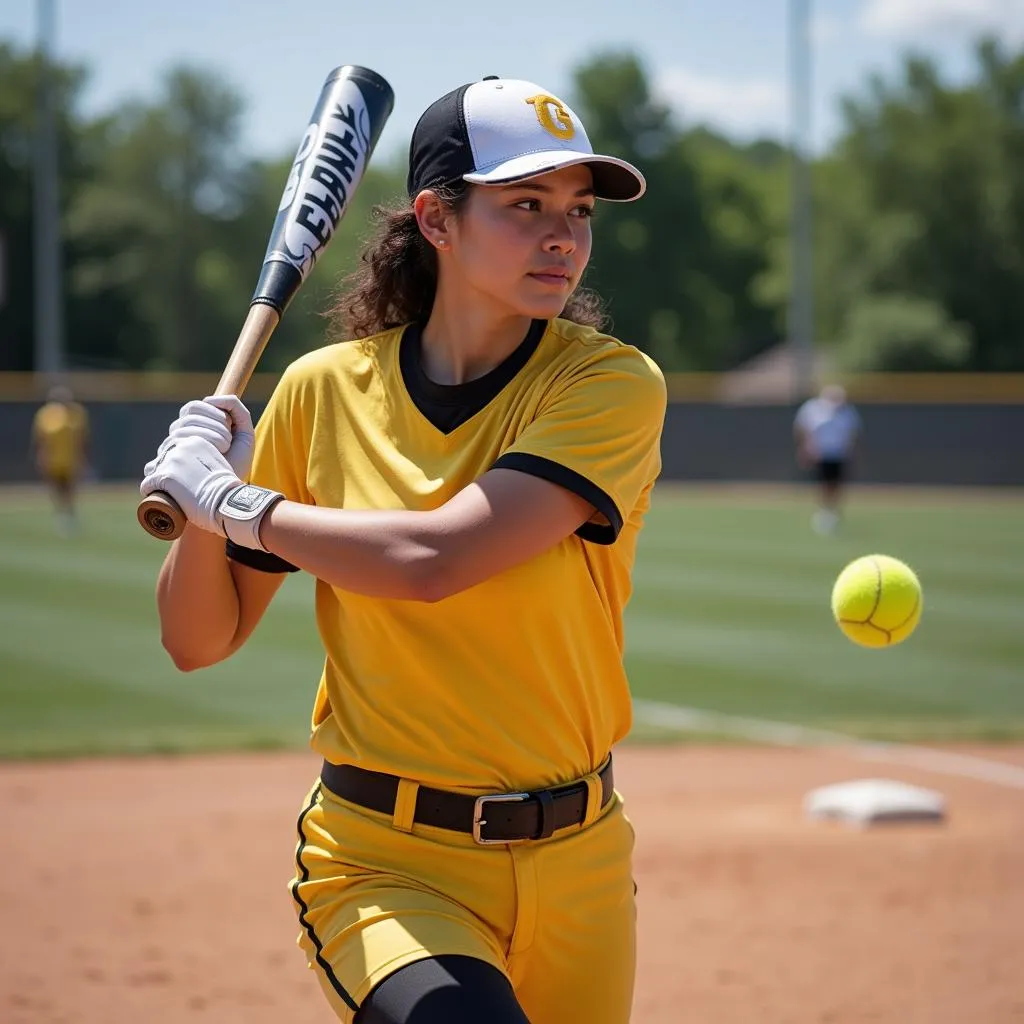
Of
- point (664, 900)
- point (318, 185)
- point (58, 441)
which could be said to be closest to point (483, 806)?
point (318, 185)

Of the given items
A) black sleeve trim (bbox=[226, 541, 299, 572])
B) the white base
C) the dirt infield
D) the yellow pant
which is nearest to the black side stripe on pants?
the yellow pant

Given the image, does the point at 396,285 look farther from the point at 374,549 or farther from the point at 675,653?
the point at 675,653

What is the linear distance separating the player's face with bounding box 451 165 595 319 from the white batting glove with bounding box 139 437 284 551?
58 centimetres

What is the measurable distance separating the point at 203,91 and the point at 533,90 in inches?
2820

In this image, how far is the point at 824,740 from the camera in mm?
9703

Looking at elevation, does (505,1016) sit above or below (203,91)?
below

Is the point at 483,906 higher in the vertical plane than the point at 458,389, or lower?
lower

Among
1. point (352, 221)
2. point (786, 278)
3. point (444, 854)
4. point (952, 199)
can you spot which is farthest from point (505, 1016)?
point (352, 221)

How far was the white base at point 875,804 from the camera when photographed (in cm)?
761

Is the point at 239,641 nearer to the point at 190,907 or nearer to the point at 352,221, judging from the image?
the point at 190,907

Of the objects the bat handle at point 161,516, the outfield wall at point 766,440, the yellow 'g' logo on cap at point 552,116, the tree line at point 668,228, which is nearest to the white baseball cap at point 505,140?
the yellow 'g' logo on cap at point 552,116

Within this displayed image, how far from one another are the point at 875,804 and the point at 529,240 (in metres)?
5.56

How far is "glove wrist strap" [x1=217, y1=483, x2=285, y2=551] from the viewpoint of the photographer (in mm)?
2629

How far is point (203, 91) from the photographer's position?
70375 mm
